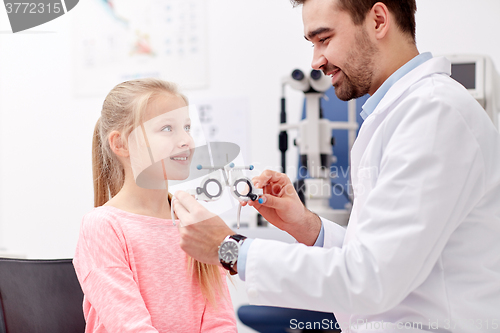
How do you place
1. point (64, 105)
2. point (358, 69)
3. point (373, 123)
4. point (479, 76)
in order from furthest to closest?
point (64, 105), point (479, 76), point (358, 69), point (373, 123)

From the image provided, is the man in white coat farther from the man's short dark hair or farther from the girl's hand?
the man's short dark hair

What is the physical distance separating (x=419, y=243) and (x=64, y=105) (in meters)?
2.54

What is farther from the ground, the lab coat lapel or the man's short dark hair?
the man's short dark hair

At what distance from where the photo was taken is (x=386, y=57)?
105cm

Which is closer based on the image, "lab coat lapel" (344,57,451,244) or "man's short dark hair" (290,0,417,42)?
"lab coat lapel" (344,57,451,244)

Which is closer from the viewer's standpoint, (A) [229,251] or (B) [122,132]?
(A) [229,251]

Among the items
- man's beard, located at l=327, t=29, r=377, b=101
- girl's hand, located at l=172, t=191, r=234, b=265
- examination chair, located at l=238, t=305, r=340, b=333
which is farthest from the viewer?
examination chair, located at l=238, t=305, r=340, b=333

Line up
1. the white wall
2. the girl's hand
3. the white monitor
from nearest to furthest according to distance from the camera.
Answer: the girl's hand
the white monitor
the white wall

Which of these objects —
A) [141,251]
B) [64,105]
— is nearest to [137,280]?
[141,251]

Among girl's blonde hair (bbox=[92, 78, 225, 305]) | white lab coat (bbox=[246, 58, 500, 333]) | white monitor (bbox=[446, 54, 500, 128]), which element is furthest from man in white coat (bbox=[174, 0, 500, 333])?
white monitor (bbox=[446, 54, 500, 128])

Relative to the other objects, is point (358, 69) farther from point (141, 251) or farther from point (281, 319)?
point (281, 319)

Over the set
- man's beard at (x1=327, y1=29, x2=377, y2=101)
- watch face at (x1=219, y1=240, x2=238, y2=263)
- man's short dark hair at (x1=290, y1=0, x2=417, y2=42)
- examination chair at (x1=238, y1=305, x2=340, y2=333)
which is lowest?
examination chair at (x1=238, y1=305, x2=340, y2=333)

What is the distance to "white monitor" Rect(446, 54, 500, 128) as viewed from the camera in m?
1.77

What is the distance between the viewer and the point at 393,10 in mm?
1030
